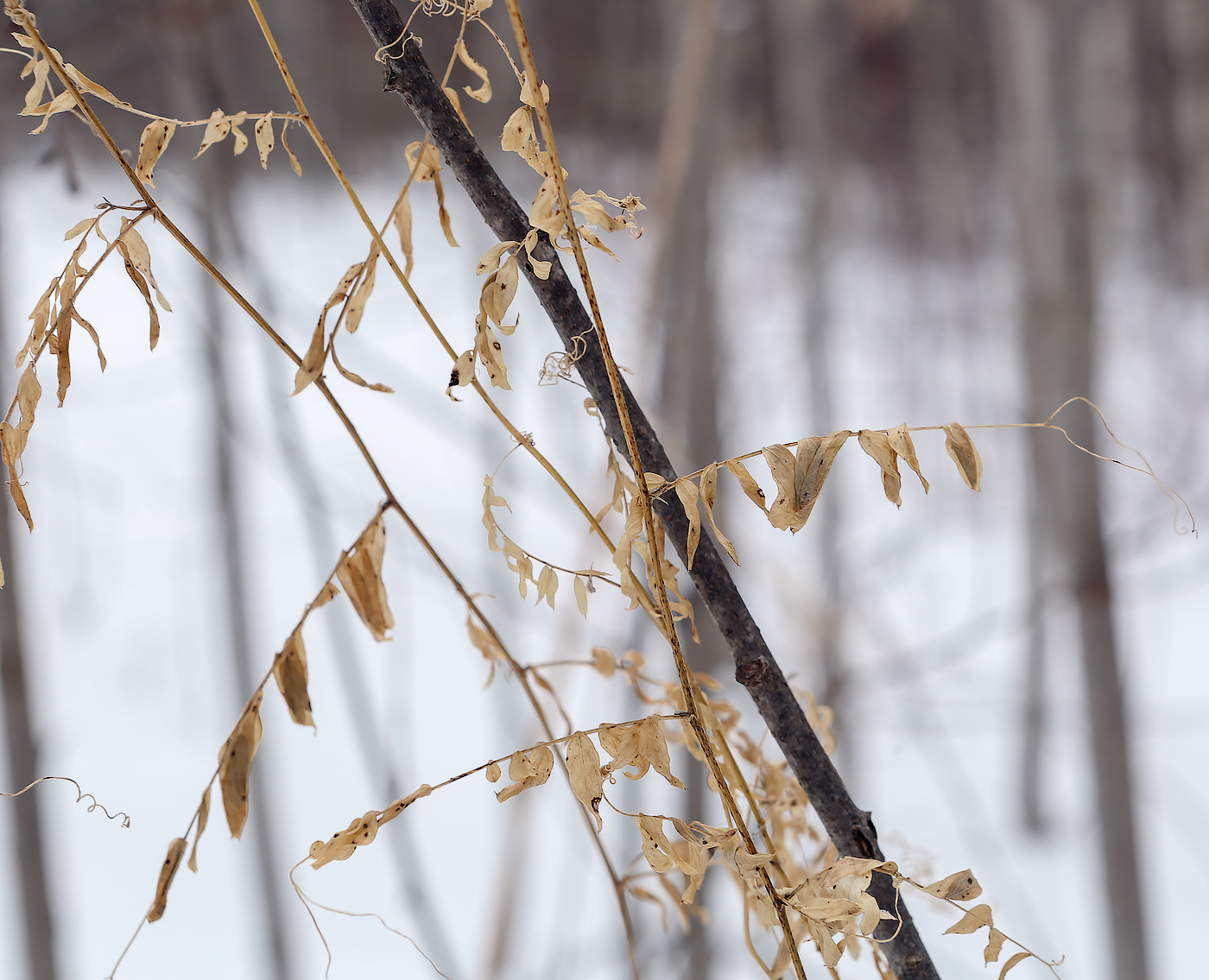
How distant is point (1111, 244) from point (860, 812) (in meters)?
1.97

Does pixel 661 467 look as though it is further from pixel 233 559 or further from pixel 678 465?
pixel 233 559

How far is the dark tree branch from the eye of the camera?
157mm

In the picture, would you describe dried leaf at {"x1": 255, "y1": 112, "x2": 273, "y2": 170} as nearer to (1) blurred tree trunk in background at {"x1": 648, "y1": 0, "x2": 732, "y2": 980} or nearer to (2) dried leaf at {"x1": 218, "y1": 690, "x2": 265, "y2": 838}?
(2) dried leaf at {"x1": 218, "y1": 690, "x2": 265, "y2": 838}

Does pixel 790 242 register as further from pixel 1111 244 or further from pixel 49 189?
pixel 49 189

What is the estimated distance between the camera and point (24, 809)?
531 mm

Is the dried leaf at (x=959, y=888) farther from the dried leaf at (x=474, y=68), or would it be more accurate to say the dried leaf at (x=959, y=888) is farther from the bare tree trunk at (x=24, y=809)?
the bare tree trunk at (x=24, y=809)

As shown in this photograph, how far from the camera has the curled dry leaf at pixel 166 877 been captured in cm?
16

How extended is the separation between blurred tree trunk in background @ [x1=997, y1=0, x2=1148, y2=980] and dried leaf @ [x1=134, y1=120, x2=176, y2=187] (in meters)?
0.59

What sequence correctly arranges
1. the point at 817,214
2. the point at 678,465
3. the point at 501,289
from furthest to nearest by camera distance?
the point at 817,214 < the point at 678,465 < the point at 501,289

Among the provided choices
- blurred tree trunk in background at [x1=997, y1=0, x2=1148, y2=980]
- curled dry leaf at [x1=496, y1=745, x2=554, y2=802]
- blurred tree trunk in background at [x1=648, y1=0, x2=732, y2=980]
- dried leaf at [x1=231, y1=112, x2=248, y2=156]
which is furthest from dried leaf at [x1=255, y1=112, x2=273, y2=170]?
blurred tree trunk in background at [x1=997, y1=0, x2=1148, y2=980]

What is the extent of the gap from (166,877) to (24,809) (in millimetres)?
466

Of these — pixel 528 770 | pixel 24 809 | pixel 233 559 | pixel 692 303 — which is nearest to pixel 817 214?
pixel 692 303

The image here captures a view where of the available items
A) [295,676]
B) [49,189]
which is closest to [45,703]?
[49,189]

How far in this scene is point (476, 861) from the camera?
138 cm
